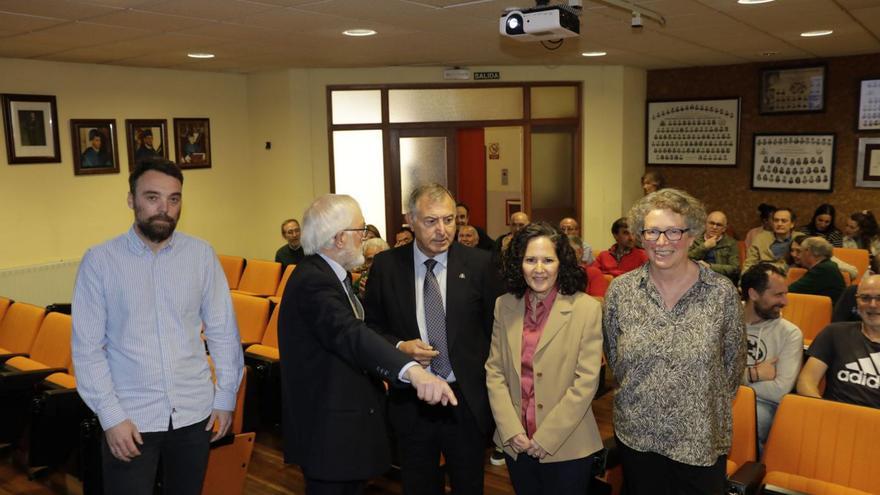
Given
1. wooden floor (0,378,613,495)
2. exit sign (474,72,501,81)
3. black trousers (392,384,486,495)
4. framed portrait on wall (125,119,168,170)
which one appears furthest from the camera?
exit sign (474,72,501,81)

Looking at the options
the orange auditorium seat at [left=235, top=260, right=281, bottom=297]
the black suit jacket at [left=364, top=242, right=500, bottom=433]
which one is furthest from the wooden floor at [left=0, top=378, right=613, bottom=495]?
the orange auditorium seat at [left=235, top=260, right=281, bottom=297]

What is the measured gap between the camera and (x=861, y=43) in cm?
749

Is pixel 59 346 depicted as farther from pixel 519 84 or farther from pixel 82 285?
pixel 519 84

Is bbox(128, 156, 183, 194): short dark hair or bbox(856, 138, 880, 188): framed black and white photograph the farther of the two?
bbox(856, 138, 880, 188): framed black and white photograph

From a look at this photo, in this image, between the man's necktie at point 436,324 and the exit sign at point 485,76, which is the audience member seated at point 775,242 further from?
the man's necktie at point 436,324

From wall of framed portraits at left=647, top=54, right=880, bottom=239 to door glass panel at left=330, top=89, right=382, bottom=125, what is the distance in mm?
3998

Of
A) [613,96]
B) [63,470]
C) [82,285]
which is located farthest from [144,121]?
[82,285]

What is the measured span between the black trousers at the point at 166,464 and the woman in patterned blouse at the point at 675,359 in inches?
56.8

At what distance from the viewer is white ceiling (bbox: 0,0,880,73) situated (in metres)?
4.80

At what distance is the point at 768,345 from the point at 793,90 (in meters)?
6.85

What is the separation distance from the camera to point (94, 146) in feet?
25.5

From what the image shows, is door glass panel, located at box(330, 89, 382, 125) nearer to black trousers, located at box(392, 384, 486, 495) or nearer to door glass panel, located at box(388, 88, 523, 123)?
door glass panel, located at box(388, 88, 523, 123)

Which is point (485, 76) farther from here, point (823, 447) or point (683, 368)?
point (683, 368)

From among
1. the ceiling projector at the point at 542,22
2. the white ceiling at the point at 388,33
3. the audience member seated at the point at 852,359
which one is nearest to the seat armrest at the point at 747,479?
the audience member seated at the point at 852,359
